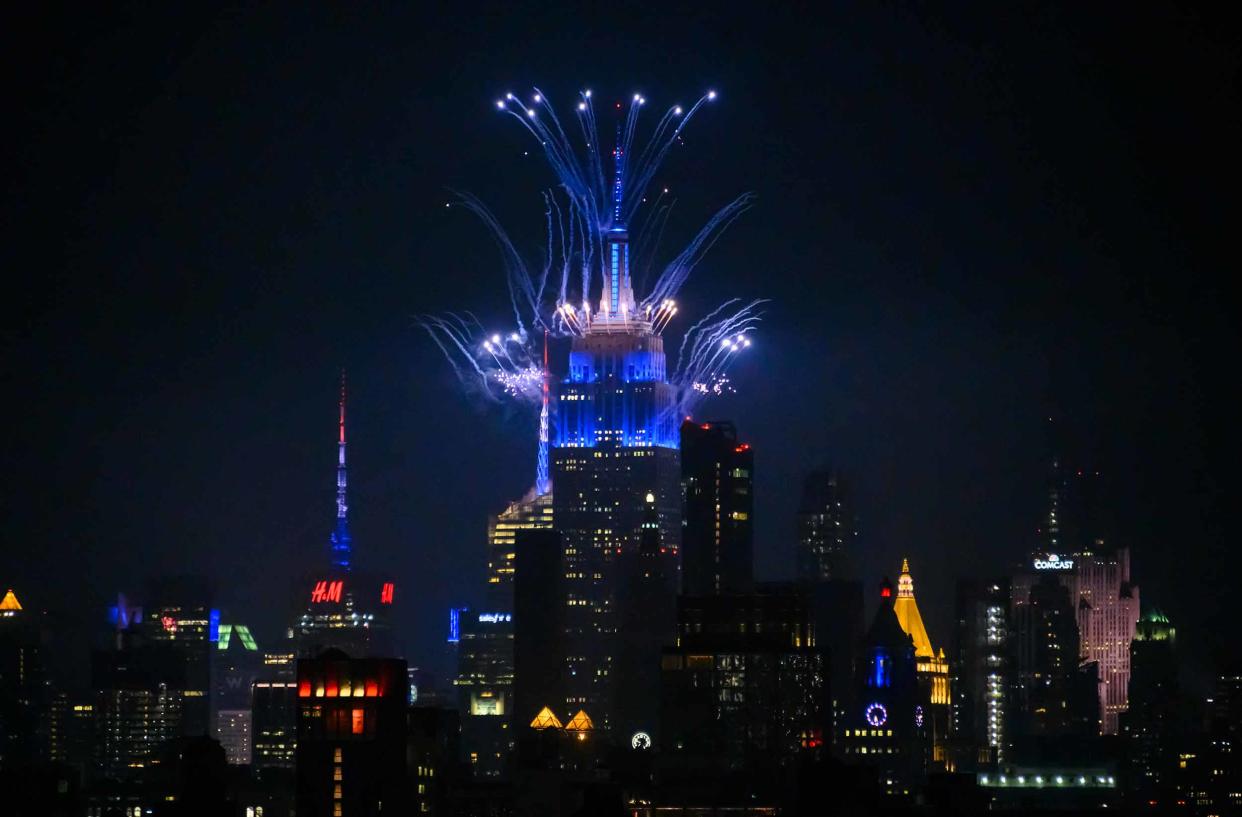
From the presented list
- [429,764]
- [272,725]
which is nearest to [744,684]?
[272,725]

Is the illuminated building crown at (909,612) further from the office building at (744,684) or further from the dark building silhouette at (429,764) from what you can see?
the dark building silhouette at (429,764)

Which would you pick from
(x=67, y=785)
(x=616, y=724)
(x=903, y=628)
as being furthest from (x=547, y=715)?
(x=67, y=785)

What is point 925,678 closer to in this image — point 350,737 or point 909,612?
point 909,612

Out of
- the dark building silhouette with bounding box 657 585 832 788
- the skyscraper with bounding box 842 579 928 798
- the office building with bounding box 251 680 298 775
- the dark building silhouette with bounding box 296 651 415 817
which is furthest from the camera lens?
the office building with bounding box 251 680 298 775

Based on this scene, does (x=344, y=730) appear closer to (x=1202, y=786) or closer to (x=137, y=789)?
(x=137, y=789)

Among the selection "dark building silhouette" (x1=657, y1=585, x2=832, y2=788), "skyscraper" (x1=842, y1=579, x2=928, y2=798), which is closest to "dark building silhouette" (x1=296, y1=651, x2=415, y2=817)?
"dark building silhouette" (x1=657, y1=585, x2=832, y2=788)

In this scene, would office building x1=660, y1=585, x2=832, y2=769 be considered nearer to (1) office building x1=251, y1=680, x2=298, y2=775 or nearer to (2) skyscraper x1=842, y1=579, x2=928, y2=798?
(2) skyscraper x1=842, y1=579, x2=928, y2=798
